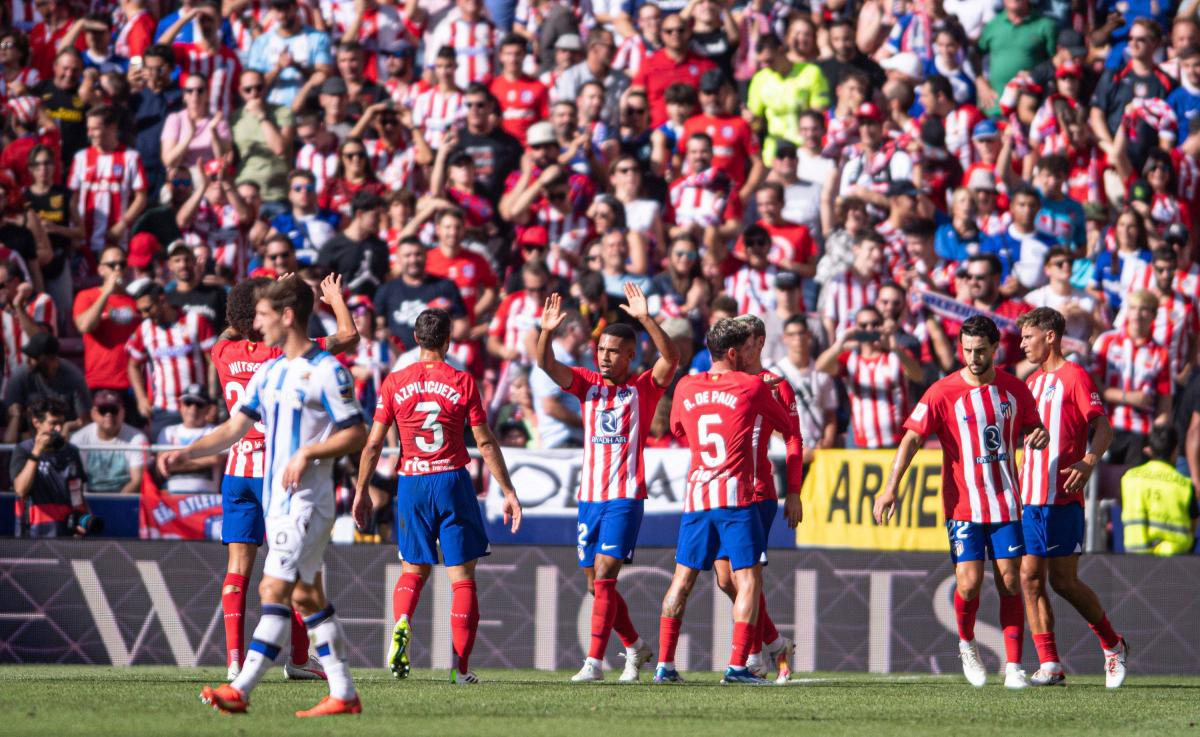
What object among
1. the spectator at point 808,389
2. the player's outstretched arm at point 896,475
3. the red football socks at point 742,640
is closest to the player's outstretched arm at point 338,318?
the red football socks at point 742,640

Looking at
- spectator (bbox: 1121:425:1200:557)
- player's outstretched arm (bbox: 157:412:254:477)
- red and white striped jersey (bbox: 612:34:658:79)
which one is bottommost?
spectator (bbox: 1121:425:1200:557)

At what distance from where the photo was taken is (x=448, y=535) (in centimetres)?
1111

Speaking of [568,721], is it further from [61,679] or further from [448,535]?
[61,679]

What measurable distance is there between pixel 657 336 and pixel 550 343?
661 mm

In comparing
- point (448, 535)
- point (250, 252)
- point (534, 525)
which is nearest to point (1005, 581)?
point (448, 535)

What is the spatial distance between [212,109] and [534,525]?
7775mm

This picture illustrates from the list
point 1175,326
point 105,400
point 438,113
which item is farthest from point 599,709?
point 438,113

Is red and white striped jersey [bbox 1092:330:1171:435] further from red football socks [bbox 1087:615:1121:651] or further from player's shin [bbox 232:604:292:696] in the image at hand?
player's shin [bbox 232:604:292:696]

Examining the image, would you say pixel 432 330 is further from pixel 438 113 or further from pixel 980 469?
pixel 438 113

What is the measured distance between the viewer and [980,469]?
1127cm

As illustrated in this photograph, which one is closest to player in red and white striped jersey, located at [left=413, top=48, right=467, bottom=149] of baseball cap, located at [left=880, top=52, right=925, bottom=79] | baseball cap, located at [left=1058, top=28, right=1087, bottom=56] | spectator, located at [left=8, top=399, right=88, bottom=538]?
baseball cap, located at [left=880, top=52, right=925, bottom=79]

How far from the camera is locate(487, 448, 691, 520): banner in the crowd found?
14992 mm

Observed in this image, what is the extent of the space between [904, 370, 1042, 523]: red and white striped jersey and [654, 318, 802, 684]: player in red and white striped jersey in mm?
932

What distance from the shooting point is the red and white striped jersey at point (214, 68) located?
20719 mm
